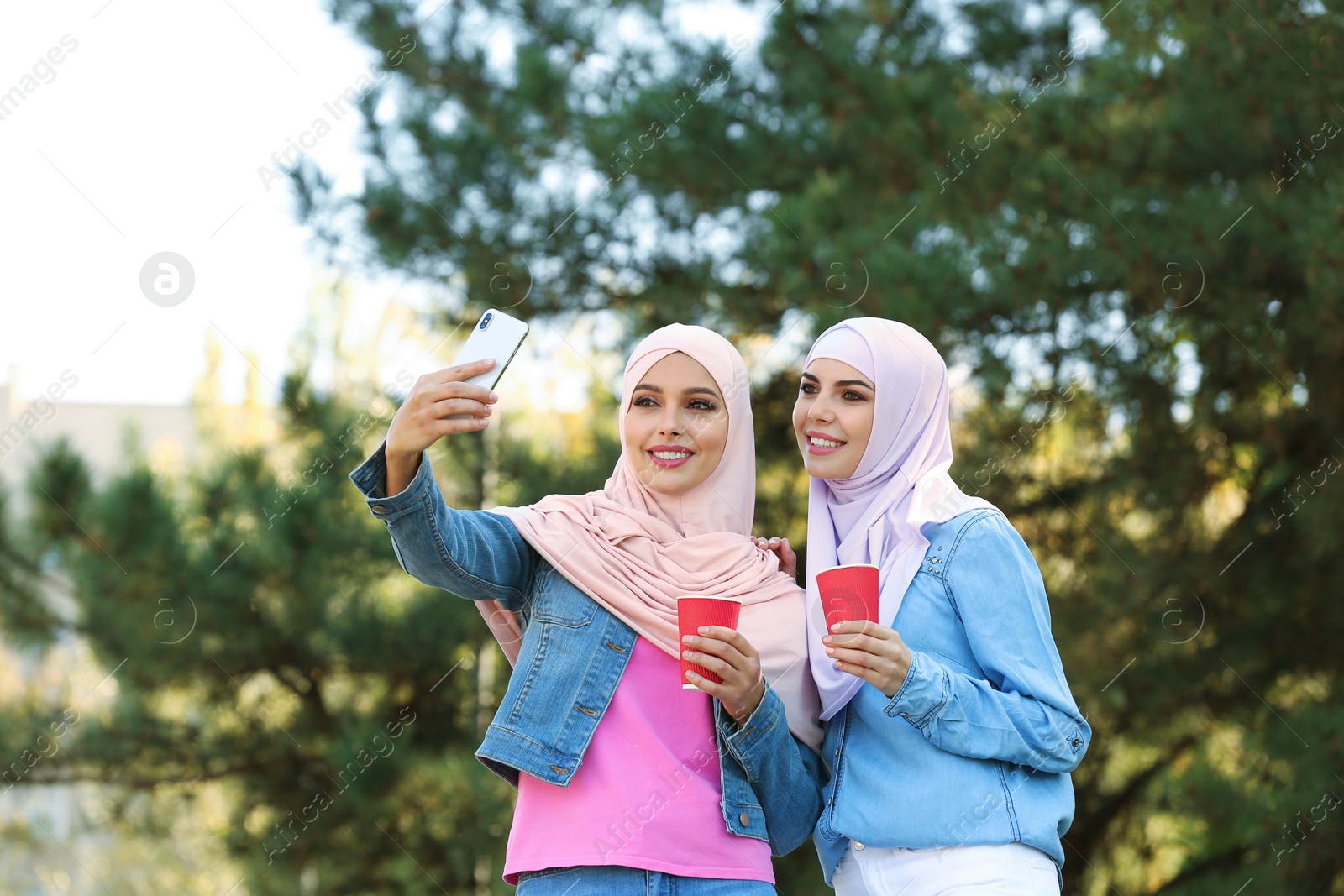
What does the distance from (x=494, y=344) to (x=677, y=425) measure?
17.4 inches

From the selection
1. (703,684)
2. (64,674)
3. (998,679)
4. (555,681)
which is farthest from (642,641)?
(64,674)

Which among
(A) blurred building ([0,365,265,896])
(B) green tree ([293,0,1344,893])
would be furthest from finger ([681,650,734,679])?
(A) blurred building ([0,365,265,896])

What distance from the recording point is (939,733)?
1.98 m

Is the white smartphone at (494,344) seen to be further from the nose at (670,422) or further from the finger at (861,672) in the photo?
the finger at (861,672)

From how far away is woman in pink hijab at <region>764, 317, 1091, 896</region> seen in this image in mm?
1976

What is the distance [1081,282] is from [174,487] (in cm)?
453

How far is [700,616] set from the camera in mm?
1976

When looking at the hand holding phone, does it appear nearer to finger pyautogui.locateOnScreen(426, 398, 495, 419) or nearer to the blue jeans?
finger pyautogui.locateOnScreen(426, 398, 495, 419)

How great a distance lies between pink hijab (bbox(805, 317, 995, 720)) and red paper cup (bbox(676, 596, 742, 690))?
0.98 feet

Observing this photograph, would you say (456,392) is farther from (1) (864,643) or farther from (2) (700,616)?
(1) (864,643)

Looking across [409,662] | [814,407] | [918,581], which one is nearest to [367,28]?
[409,662]

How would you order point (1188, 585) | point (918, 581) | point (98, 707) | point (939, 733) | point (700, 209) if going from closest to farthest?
point (939, 733) → point (918, 581) → point (1188, 585) → point (700, 209) → point (98, 707)

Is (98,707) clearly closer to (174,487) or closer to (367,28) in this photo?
(174,487)

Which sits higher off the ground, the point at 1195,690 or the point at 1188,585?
the point at 1188,585
